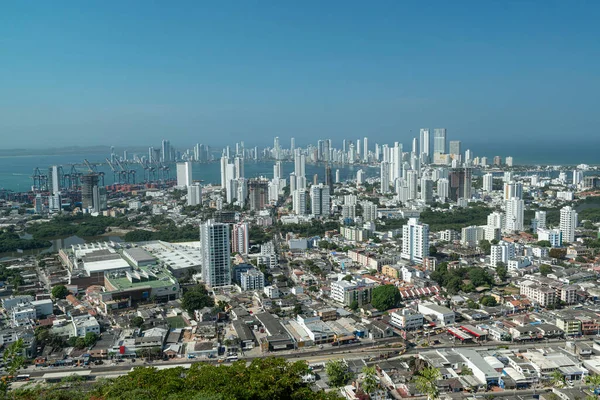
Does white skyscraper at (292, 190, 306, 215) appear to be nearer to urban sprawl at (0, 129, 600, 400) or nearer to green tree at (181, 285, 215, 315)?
urban sprawl at (0, 129, 600, 400)

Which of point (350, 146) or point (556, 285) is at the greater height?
point (350, 146)

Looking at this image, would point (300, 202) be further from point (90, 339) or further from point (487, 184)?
point (90, 339)

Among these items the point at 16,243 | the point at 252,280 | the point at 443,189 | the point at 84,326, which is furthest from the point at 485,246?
the point at 16,243

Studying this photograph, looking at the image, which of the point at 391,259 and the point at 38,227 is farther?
the point at 38,227

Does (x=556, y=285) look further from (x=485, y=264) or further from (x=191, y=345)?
(x=191, y=345)

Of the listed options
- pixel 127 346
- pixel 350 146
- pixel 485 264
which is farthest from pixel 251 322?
pixel 350 146

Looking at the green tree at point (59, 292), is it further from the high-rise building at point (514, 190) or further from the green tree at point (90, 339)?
the high-rise building at point (514, 190)
